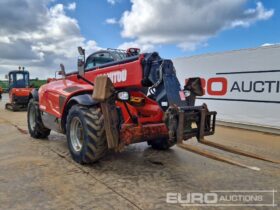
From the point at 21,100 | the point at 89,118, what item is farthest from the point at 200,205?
the point at 21,100

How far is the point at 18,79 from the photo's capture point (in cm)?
1769

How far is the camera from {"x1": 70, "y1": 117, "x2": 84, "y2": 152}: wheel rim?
5.07 m

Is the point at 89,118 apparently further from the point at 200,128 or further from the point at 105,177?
the point at 200,128

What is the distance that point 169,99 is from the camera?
171 inches

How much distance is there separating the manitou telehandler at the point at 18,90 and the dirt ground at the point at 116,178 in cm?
1053

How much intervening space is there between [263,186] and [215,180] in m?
0.67

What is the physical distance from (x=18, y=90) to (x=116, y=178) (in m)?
13.9

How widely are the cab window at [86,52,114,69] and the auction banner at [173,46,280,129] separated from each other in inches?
204

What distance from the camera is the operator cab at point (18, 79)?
1755 cm

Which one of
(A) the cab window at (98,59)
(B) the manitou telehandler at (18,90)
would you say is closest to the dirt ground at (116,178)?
(A) the cab window at (98,59)

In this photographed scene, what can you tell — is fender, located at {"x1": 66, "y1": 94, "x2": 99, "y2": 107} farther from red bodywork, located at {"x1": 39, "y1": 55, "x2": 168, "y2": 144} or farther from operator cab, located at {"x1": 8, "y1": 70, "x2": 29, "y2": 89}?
operator cab, located at {"x1": 8, "y1": 70, "x2": 29, "y2": 89}

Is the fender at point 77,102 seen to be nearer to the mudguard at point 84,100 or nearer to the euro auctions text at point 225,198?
the mudguard at point 84,100

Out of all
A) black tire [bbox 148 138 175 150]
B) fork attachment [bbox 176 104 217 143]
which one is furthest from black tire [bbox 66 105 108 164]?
black tire [bbox 148 138 175 150]

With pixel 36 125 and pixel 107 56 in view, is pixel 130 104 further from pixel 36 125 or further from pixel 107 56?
pixel 36 125
